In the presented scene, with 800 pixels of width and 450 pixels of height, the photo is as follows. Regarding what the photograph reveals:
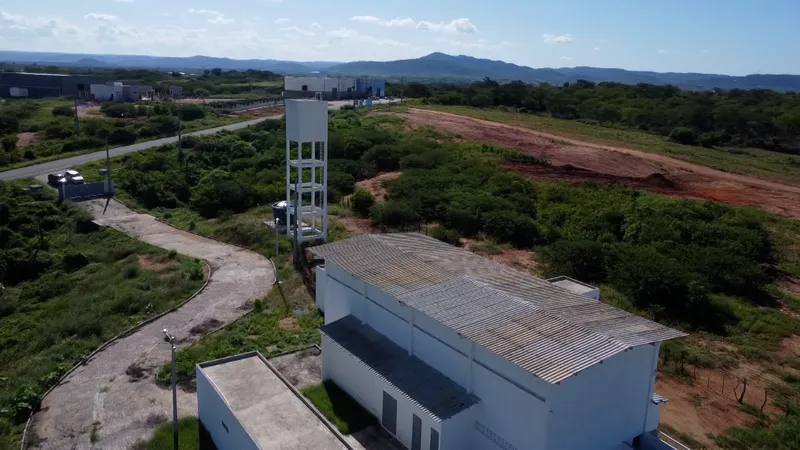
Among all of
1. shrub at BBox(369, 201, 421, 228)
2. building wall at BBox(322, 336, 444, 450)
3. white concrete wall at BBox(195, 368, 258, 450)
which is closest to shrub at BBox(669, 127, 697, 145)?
shrub at BBox(369, 201, 421, 228)

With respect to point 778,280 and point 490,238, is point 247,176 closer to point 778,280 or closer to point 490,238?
point 490,238

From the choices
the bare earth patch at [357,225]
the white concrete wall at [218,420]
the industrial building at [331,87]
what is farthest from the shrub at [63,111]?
the white concrete wall at [218,420]

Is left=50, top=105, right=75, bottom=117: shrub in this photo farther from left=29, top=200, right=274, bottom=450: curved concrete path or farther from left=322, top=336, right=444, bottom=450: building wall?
left=322, top=336, right=444, bottom=450: building wall

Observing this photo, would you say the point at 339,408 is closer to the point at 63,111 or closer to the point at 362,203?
the point at 362,203

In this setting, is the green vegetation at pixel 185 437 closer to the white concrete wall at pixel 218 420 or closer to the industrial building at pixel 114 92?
the white concrete wall at pixel 218 420

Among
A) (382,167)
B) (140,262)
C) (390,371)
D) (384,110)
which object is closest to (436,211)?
(382,167)

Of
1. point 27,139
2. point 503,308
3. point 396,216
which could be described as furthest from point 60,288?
point 27,139
